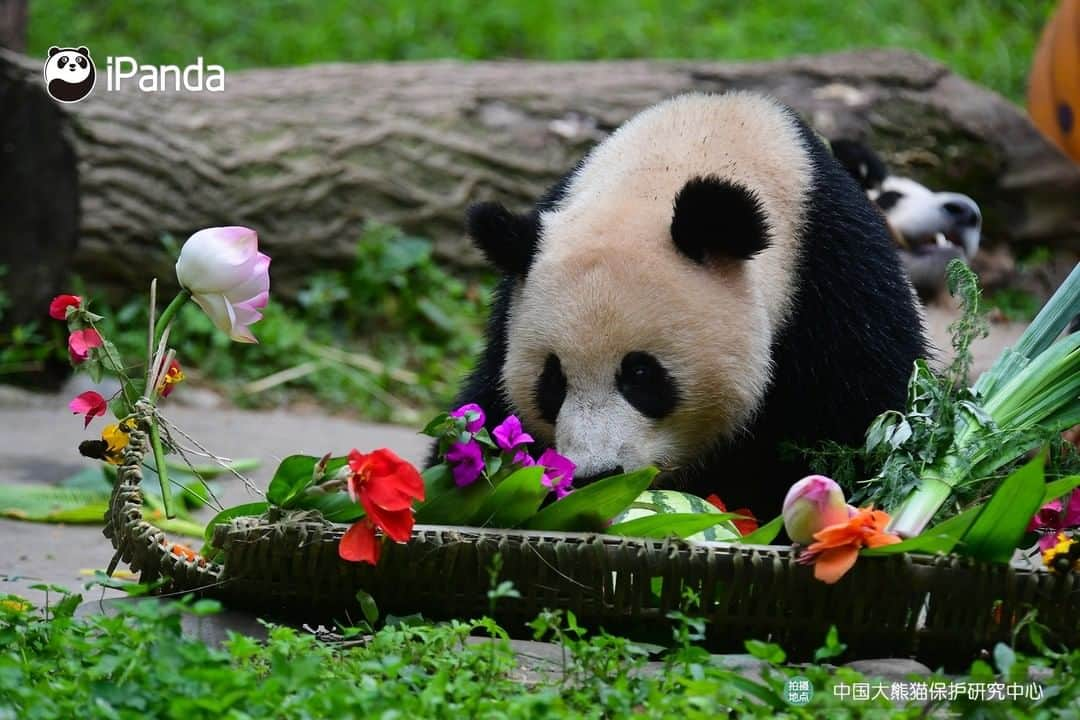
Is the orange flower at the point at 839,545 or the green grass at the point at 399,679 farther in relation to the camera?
the orange flower at the point at 839,545

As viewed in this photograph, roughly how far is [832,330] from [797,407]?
0.69ft

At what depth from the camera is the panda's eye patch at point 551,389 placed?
3428mm

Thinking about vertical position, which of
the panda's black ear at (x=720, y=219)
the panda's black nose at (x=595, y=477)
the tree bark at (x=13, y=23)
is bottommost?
the panda's black nose at (x=595, y=477)

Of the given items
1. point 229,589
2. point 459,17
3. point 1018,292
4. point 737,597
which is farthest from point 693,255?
point 459,17

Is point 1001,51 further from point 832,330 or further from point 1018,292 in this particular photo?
point 832,330

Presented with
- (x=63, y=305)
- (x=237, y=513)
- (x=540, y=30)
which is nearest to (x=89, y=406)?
(x=63, y=305)

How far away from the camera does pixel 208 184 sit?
6.88 metres

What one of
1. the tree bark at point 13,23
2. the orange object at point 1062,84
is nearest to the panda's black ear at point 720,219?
the tree bark at point 13,23

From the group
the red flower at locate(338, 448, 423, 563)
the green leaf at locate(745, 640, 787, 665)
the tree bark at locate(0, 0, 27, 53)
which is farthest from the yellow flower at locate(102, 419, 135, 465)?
the tree bark at locate(0, 0, 27, 53)

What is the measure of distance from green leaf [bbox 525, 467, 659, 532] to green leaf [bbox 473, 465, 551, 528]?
0.12 feet

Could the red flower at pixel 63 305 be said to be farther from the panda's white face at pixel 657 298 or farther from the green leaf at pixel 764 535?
the green leaf at pixel 764 535

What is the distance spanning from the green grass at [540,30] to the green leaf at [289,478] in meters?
7.30

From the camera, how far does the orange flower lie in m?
2.55

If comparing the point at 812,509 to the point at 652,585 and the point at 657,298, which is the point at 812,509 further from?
the point at 657,298
